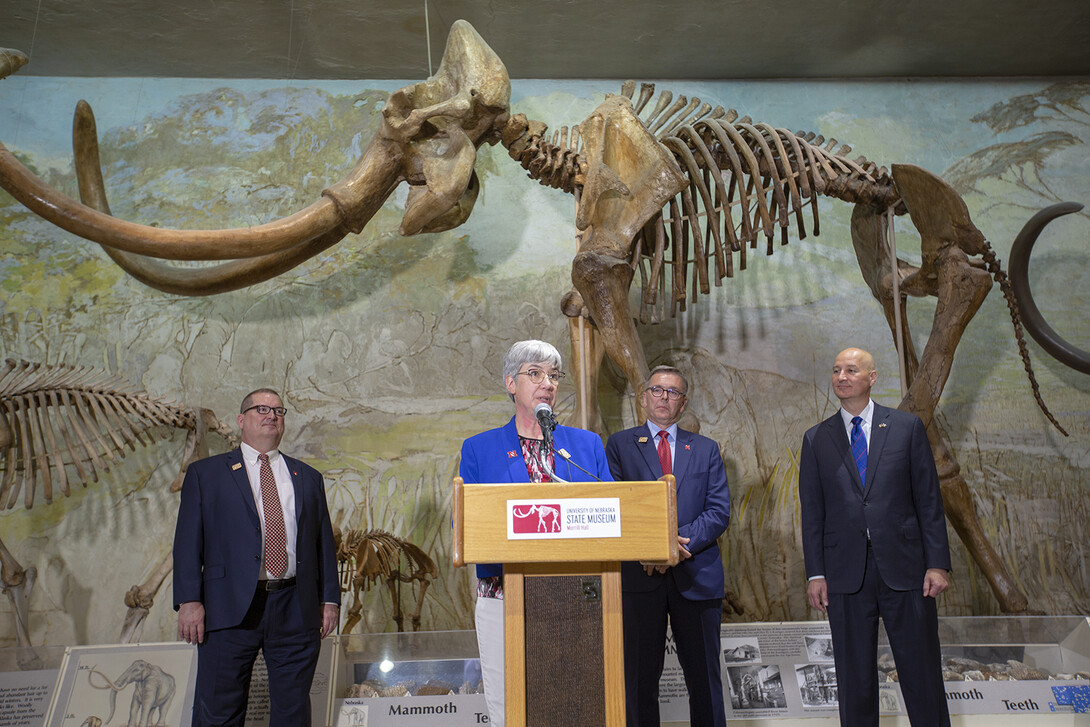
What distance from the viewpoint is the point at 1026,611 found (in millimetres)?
4914

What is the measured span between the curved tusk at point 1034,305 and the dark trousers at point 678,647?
158 inches

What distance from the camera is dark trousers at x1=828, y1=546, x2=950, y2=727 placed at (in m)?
3.22

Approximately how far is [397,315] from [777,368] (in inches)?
120

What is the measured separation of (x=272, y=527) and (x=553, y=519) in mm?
1653

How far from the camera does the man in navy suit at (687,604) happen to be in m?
3.29

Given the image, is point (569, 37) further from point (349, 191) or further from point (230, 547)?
point (230, 547)

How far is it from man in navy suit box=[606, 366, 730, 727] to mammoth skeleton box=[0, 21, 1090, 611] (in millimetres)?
1098

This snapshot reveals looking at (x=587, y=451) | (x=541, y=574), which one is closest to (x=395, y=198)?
(x=587, y=451)

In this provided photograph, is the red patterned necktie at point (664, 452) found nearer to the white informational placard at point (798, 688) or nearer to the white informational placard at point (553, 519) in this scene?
the white informational placard at point (798, 688)

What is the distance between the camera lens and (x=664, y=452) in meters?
3.70

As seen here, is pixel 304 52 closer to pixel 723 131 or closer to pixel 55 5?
pixel 55 5

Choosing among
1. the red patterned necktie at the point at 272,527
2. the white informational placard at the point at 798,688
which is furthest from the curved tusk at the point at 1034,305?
the red patterned necktie at the point at 272,527

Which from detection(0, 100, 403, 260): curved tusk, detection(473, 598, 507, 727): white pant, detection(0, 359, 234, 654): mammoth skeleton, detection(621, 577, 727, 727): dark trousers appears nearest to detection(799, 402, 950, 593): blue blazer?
detection(621, 577, 727, 727): dark trousers

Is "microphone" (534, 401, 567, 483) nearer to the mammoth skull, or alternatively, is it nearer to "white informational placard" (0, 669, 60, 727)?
the mammoth skull
